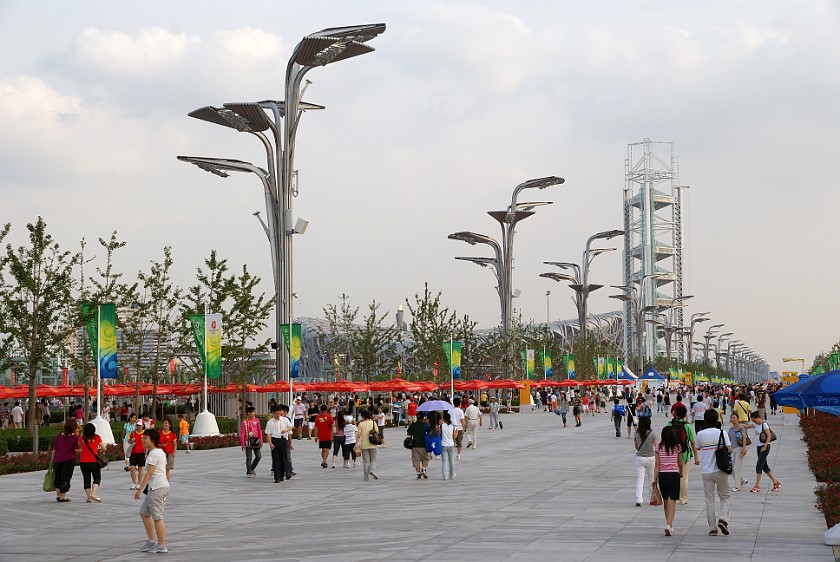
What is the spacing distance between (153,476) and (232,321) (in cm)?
2836

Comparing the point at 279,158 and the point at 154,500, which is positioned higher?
the point at 279,158

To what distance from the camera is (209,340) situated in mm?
34188

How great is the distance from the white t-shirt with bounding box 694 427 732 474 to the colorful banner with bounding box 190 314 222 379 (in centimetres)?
2258

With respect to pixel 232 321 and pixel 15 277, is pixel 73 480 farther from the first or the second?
pixel 232 321

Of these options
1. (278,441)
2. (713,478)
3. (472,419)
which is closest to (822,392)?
(713,478)

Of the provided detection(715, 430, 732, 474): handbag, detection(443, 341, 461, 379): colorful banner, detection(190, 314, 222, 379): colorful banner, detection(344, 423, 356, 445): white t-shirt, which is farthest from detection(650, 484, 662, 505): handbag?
detection(443, 341, 461, 379): colorful banner

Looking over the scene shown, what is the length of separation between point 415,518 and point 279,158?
25.1 metres

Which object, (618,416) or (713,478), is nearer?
(713,478)

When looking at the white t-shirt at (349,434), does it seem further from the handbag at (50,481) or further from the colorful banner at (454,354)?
the colorful banner at (454,354)

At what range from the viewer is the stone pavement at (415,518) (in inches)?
481

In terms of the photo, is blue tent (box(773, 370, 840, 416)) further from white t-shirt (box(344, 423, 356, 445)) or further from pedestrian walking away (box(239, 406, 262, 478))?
white t-shirt (box(344, 423, 356, 445))

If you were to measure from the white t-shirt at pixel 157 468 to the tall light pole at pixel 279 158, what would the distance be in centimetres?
2471

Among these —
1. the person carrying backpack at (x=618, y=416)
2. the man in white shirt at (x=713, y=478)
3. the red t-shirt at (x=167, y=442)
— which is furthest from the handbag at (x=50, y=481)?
the person carrying backpack at (x=618, y=416)

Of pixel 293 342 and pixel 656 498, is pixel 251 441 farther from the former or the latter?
pixel 293 342
